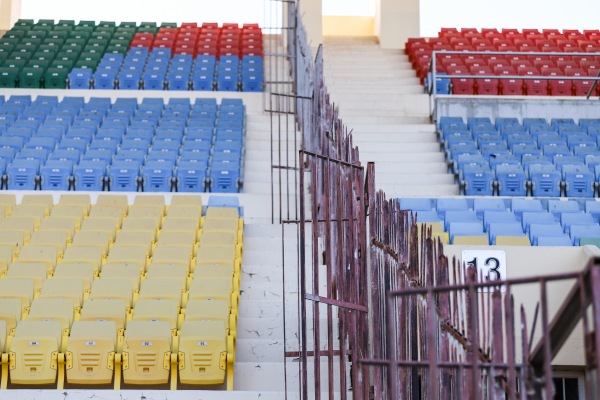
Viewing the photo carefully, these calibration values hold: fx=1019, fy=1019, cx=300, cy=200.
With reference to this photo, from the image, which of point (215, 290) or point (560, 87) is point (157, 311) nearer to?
point (215, 290)

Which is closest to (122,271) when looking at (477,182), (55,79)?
(477,182)

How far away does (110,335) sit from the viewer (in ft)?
26.7

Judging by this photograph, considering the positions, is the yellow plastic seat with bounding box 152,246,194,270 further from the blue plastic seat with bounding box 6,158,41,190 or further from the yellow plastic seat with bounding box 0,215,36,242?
the blue plastic seat with bounding box 6,158,41,190

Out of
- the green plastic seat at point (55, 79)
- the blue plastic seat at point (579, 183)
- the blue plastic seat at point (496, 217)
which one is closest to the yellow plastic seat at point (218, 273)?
the blue plastic seat at point (496, 217)

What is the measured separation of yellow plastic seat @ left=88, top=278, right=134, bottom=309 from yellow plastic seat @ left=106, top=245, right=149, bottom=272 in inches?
22.9

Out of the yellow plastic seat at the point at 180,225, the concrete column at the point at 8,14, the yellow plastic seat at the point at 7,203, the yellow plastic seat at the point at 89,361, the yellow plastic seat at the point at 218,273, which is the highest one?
the concrete column at the point at 8,14

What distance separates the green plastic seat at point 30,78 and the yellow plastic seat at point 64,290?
354 inches

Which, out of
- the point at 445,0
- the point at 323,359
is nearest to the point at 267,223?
the point at 323,359

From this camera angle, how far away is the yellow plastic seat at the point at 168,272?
9.41 meters

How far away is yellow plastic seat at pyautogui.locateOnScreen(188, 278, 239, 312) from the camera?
354 inches

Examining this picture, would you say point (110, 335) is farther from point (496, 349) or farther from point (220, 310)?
point (496, 349)

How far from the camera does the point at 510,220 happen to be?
1066 centimetres

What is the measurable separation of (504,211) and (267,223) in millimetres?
2687

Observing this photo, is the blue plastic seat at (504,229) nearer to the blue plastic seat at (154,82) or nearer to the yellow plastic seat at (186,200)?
the yellow plastic seat at (186,200)
